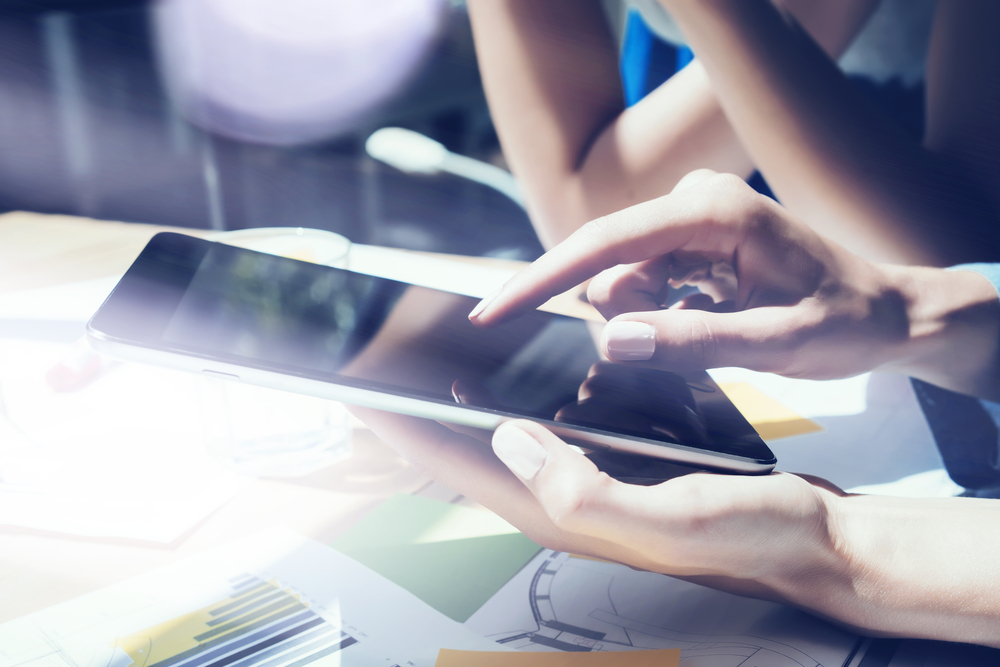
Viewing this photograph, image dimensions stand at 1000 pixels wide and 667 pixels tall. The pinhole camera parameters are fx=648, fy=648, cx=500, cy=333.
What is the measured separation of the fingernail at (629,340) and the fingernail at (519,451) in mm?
77

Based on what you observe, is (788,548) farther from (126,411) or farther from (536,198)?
(536,198)

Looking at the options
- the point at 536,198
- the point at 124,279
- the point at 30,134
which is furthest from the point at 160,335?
the point at 30,134

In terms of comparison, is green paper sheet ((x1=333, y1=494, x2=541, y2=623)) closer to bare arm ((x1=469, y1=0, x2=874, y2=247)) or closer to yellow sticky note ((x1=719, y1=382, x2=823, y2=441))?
yellow sticky note ((x1=719, y1=382, x2=823, y2=441))

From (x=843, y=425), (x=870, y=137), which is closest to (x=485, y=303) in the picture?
(x=843, y=425)

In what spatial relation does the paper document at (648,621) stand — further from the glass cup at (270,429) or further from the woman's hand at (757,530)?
the glass cup at (270,429)

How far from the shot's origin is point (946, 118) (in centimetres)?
59

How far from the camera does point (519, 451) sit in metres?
0.24

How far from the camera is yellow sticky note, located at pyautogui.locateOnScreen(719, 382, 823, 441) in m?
0.43

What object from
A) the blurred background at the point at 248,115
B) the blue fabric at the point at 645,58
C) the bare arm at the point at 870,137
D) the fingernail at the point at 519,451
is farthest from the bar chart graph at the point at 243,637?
the blurred background at the point at 248,115

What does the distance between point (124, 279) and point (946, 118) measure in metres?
0.67

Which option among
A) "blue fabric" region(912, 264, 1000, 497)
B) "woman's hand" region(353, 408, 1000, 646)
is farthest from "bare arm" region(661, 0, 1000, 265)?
"woman's hand" region(353, 408, 1000, 646)

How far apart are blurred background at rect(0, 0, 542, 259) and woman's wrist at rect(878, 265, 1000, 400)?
36.3 inches

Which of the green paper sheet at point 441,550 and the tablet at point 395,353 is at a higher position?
the tablet at point 395,353

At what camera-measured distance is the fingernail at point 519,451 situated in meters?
0.23
